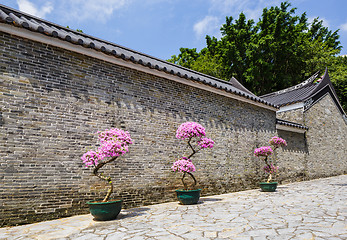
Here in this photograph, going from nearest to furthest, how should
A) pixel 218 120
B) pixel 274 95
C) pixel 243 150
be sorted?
pixel 218 120
pixel 243 150
pixel 274 95

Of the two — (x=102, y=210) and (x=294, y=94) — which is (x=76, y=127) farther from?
(x=294, y=94)

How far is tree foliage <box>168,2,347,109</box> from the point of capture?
21.7m

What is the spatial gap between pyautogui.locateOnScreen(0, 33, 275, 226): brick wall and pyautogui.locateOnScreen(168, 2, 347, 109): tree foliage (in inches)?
638

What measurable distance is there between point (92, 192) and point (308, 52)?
24.0 m

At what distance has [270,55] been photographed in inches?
850

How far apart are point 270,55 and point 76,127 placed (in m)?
20.7

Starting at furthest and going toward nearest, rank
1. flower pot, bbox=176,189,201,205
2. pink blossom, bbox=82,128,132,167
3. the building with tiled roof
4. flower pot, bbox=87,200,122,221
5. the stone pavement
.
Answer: flower pot, bbox=176,189,201,205 → pink blossom, bbox=82,128,132,167 → the building with tiled roof → flower pot, bbox=87,200,122,221 → the stone pavement

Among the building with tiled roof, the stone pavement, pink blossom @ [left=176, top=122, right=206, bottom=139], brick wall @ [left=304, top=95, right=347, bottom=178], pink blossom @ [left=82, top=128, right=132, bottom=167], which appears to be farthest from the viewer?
brick wall @ [left=304, top=95, right=347, bottom=178]

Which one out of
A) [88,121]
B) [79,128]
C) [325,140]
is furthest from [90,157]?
[325,140]

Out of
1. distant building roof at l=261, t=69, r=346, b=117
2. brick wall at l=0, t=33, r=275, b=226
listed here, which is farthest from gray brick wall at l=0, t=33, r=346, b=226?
distant building roof at l=261, t=69, r=346, b=117

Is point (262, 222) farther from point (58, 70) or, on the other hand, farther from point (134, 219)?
point (58, 70)

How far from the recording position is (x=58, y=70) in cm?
532

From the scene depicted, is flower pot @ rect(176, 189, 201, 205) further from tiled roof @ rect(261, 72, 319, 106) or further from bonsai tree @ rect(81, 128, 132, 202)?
tiled roof @ rect(261, 72, 319, 106)

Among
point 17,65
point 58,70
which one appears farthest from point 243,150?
point 17,65
